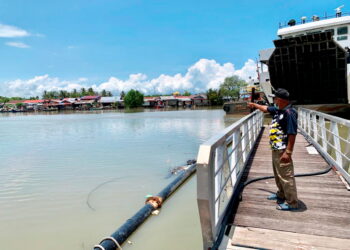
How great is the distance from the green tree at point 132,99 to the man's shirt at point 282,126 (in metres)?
83.9

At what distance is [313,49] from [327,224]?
14.2m

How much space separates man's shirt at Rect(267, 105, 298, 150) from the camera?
2991mm

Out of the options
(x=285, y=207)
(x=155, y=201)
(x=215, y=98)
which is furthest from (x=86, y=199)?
(x=215, y=98)

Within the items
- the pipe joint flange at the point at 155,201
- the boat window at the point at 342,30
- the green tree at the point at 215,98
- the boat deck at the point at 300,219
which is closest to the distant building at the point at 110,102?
the green tree at the point at 215,98

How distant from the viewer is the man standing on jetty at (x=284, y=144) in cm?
303

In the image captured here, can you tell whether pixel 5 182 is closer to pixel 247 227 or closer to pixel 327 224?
pixel 247 227

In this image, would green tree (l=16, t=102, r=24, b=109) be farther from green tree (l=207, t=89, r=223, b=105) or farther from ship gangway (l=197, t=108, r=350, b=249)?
ship gangway (l=197, t=108, r=350, b=249)

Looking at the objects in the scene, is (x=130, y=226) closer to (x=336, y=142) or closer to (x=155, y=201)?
(x=155, y=201)

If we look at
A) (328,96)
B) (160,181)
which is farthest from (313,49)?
(160,181)

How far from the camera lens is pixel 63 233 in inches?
203

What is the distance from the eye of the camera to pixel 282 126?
3.13 metres

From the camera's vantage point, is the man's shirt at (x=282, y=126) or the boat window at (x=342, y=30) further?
the boat window at (x=342, y=30)

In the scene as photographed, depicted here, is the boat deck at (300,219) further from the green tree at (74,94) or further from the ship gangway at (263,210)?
the green tree at (74,94)

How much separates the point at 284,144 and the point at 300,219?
35.5 inches
